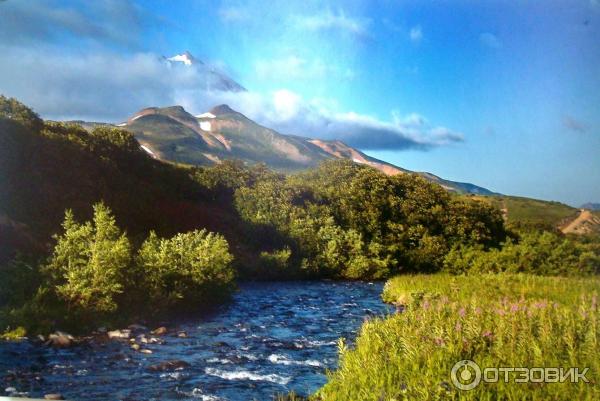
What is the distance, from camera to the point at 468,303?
7594 millimetres

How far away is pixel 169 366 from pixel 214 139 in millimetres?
2973

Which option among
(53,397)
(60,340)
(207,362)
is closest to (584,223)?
(207,362)

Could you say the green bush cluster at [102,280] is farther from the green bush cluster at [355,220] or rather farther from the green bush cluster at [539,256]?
the green bush cluster at [539,256]

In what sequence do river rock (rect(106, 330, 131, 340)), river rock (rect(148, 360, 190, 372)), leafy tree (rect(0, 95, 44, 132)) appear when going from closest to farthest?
1. river rock (rect(148, 360, 190, 372))
2. leafy tree (rect(0, 95, 44, 132))
3. river rock (rect(106, 330, 131, 340))

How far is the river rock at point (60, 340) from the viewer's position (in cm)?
765

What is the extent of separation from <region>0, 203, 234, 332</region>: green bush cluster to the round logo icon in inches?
242

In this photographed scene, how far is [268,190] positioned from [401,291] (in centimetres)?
436

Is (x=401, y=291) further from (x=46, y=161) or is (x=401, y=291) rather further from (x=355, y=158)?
(x=46, y=161)

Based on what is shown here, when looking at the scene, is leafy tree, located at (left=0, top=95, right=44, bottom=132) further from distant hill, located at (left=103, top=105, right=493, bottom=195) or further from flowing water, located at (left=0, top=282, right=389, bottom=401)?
flowing water, located at (left=0, top=282, right=389, bottom=401)

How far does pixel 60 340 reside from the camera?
7.74 meters

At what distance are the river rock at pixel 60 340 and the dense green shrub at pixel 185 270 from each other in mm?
2289

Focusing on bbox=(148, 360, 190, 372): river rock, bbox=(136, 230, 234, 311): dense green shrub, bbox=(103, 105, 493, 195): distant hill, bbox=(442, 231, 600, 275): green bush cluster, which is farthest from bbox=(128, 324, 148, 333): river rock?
bbox=(442, 231, 600, 275): green bush cluster

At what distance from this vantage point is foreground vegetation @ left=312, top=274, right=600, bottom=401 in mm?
4285

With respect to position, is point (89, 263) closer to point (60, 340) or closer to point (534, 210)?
point (60, 340)
